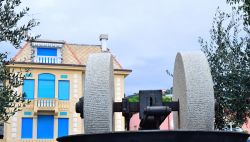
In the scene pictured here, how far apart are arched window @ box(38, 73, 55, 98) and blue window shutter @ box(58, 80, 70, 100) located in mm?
520

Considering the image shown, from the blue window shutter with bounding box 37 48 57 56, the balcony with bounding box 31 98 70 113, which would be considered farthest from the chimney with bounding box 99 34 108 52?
the balcony with bounding box 31 98 70 113

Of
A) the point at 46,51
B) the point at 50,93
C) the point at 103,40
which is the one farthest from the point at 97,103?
the point at 103,40

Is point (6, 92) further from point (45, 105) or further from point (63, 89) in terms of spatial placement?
point (63, 89)

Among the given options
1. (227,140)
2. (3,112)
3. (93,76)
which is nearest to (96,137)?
(227,140)

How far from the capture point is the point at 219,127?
13508 mm

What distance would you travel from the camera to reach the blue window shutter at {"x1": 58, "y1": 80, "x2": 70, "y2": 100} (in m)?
32.8

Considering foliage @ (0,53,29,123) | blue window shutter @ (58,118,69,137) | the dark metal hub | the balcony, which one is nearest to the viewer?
the dark metal hub

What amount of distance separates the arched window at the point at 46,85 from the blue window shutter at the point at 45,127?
148 cm

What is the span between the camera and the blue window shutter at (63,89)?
32844 mm

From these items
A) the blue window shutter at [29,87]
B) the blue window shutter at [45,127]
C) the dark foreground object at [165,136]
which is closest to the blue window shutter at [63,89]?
the blue window shutter at [45,127]

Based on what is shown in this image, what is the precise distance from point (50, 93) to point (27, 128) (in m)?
2.75

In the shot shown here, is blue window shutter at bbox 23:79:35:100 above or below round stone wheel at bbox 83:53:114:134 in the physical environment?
above

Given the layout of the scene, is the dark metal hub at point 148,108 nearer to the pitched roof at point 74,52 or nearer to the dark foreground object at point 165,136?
the dark foreground object at point 165,136

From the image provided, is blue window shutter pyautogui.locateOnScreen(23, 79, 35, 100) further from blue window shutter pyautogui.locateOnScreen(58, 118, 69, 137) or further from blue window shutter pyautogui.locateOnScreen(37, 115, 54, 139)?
blue window shutter pyautogui.locateOnScreen(58, 118, 69, 137)
